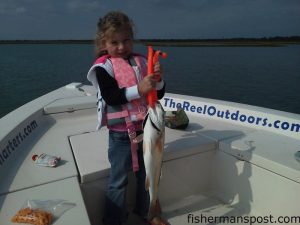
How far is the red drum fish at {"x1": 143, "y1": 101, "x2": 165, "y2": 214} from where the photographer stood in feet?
6.58

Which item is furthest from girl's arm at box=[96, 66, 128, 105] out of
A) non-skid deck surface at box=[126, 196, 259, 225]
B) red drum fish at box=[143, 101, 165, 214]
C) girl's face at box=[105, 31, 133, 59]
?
non-skid deck surface at box=[126, 196, 259, 225]

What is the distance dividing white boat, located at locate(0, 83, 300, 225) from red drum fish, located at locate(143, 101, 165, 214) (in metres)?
0.53

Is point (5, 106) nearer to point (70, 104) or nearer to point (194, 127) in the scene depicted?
point (70, 104)

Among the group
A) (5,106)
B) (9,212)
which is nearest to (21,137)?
(9,212)

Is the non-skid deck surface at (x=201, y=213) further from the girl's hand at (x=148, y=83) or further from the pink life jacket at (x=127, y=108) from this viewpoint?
the girl's hand at (x=148, y=83)

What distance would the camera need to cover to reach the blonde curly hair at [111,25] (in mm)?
2180

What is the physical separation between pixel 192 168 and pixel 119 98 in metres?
1.26

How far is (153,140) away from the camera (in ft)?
6.64

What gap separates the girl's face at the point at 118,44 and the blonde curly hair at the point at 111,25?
3 cm

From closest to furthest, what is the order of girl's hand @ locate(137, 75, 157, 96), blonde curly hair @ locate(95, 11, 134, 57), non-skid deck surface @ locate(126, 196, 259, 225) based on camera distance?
1. girl's hand @ locate(137, 75, 157, 96)
2. blonde curly hair @ locate(95, 11, 134, 57)
3. non-skid deck surface @ locate(126, 196, 259, 225)

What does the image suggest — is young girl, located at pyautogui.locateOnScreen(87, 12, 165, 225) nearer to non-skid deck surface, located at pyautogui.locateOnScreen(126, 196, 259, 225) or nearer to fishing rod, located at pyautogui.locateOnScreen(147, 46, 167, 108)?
fishing rod, located at pyautogui.locateOnScreen(147, 46, 167, 108)

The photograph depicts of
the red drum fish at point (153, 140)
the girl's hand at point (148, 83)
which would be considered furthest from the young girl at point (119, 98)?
the red drum fish at point (153, 140)

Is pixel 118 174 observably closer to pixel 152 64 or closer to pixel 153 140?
pixel 153 140

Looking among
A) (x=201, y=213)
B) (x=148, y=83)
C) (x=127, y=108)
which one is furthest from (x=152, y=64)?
(x=201, y=213)
